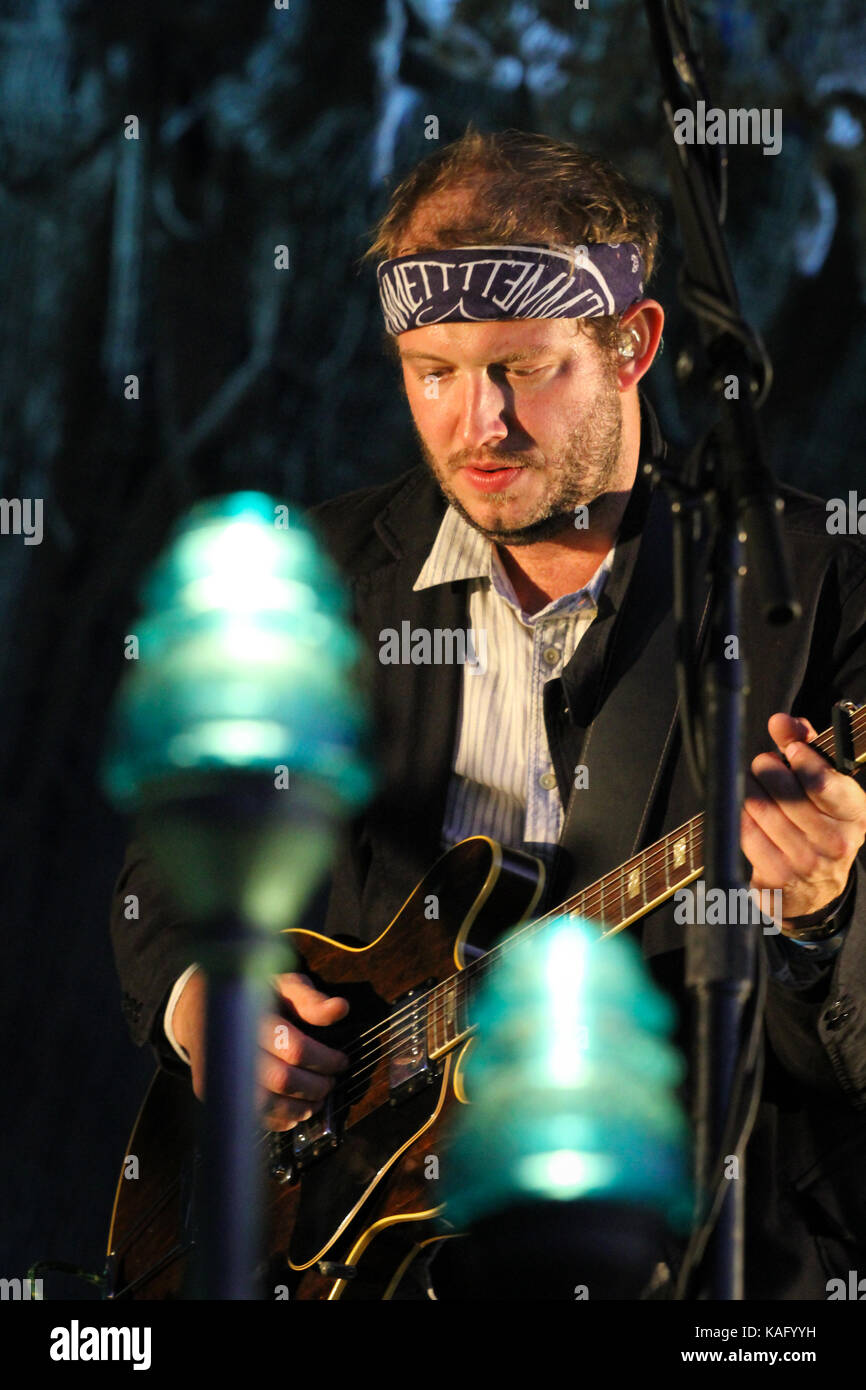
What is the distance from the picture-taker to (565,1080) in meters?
2.57

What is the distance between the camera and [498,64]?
150 inches

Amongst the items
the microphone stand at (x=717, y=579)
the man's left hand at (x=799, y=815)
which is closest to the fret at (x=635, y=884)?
the man's left hand at (x=799, y=815)

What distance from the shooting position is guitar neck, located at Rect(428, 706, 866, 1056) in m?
2.46

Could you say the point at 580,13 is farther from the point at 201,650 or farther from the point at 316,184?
the point at 201,650

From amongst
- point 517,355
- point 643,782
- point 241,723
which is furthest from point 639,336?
point 241,723

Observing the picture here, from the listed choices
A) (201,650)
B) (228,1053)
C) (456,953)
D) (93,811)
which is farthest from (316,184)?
(228,1053)

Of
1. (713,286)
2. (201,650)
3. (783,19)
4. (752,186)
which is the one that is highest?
(783,19)

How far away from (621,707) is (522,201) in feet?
2.85

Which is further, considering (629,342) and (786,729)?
(629,342)

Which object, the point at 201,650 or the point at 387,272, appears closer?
the point at 201,650

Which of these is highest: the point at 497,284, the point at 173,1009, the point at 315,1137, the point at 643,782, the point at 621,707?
the point at 497,284

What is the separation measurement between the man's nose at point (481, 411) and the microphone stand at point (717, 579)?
1167mm

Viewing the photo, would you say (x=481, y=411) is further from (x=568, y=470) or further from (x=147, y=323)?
(x=147, y=323)

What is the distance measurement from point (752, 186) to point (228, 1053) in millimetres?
2988
